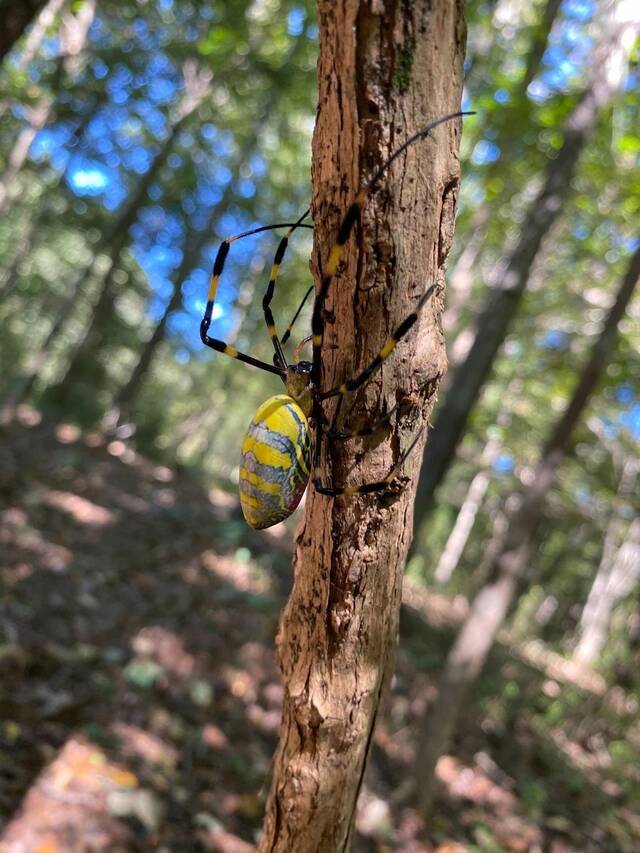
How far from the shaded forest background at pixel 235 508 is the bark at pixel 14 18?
2 centimetres

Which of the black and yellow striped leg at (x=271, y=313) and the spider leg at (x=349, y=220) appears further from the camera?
the black and yellow striped leg at (x=271, y=313)

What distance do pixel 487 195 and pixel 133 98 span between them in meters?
10.6

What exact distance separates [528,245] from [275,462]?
4.93 metres

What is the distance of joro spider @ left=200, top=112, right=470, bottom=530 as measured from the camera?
4.49ft

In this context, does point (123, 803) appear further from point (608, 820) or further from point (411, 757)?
point (608, 820)

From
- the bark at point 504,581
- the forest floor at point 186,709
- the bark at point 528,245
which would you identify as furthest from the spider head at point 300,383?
the bark at point 528,245

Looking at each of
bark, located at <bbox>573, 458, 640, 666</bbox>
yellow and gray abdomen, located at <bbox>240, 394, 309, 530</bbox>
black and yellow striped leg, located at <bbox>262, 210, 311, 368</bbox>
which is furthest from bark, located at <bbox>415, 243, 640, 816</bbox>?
bark, located at <bbox>573, 458, 640, 666</bbox>

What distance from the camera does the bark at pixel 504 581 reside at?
18.5ft

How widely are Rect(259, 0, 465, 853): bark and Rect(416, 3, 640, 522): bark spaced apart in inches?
193

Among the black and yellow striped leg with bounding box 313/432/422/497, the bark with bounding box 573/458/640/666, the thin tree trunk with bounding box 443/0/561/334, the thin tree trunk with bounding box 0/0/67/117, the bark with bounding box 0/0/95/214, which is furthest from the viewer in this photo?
the bark with bounding box 573/458/640/666

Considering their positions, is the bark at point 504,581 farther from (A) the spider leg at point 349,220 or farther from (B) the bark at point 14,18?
(B) the bark at point 14,18

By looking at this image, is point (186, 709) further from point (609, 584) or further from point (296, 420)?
point (609, 584)

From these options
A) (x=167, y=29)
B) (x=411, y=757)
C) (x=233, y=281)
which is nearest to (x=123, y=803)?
(x=411, y=757)

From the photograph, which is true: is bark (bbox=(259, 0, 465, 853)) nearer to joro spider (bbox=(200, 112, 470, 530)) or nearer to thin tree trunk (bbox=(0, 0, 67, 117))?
joro spider (bbox=(200, 112, 470, 530))
